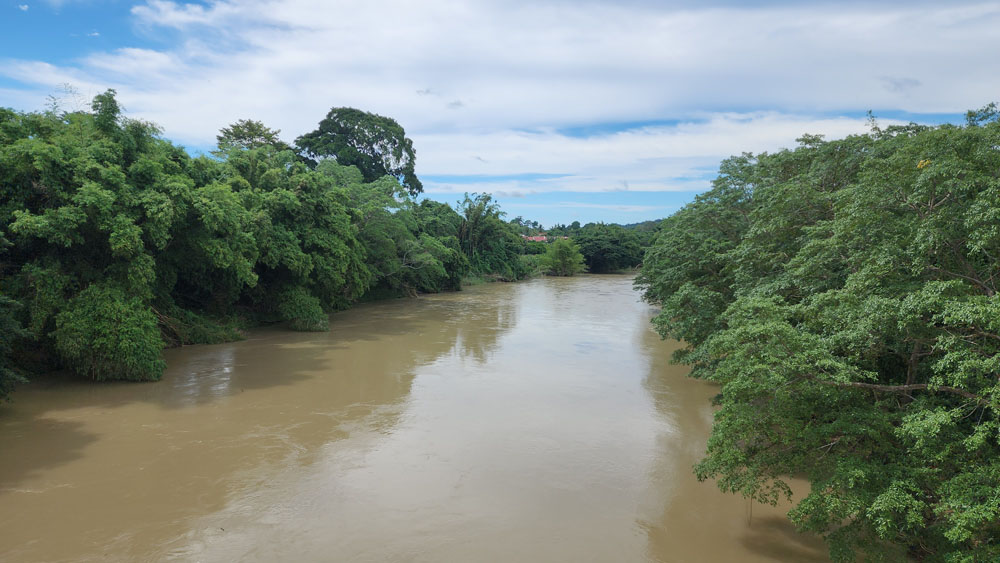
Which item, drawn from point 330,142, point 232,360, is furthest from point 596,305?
point 330,142

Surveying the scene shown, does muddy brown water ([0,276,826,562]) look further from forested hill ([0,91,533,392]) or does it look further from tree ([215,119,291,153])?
tree ([215,119,291,153])

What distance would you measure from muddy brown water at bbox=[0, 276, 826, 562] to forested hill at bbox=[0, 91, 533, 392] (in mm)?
1418

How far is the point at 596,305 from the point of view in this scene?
3017cm

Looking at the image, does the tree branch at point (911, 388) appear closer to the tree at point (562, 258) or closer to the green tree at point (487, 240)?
the green tree at point (487, 240)

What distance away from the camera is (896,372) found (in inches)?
236

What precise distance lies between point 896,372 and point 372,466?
7.18m

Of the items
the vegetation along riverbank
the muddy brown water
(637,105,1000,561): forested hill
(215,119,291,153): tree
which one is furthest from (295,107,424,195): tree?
(637,105,1000,561): forested hill

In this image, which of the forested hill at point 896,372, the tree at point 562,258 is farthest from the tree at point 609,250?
the forested hill at point 896,372

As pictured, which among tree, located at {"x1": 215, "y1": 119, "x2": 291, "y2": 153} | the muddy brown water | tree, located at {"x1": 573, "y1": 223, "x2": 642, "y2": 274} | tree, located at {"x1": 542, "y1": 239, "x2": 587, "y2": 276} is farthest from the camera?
tree, located at {"x1": 573, "y1": 223, "x2": 642, "y2": 274}

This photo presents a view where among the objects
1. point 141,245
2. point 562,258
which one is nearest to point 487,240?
point 562,258

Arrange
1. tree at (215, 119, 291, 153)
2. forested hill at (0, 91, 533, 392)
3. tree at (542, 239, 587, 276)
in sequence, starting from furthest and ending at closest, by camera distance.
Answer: tree at (542, 239, 587, 276) < tree at (215, 119, 291, 153) < forested hill at (0, 91, 533, 392)

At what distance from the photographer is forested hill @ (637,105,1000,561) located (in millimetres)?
4363

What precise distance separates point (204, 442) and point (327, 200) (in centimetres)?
1237

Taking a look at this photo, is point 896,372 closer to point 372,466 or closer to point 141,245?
point 372,466
